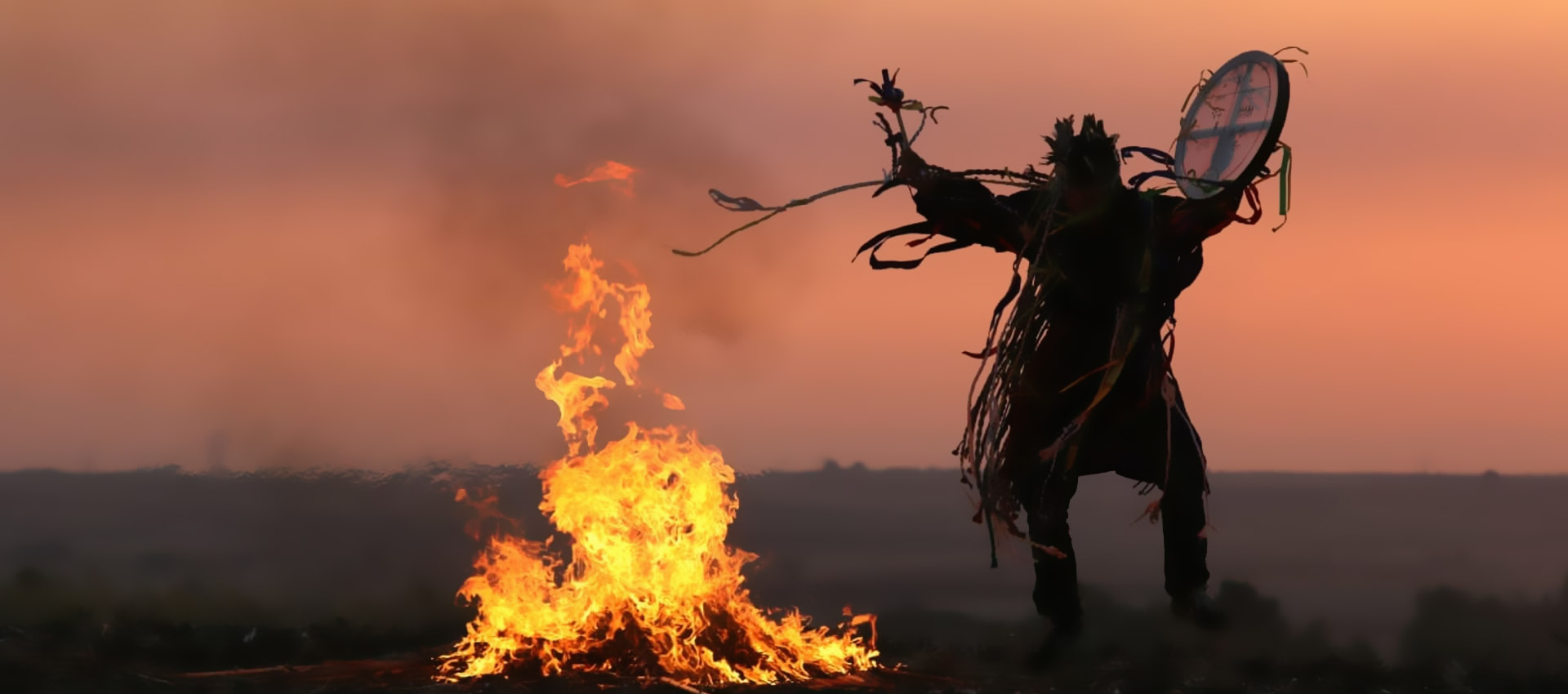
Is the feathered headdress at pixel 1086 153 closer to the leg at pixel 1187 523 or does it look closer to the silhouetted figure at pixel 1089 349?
the silhouetted figure at pixel 1089 349

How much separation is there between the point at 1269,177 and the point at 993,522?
3.68 metres

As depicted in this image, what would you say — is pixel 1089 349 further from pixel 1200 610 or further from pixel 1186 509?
pixel 1200 610

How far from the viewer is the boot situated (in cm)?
1523

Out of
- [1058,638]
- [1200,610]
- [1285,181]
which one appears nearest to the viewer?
[1285,181]

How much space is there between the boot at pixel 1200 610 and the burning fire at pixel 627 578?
10.4ft

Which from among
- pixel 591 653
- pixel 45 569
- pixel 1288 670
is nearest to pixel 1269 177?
pixel 1288 670

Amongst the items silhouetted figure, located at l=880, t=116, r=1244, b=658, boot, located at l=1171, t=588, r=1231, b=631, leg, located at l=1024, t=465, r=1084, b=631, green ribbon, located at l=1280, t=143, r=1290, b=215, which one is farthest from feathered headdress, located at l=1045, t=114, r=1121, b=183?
boot, located at l=1171, t=588, r=1231, b=631

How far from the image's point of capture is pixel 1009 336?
49.8ft

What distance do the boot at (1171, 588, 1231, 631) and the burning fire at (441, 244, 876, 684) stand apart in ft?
10.4

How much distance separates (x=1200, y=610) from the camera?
15227mm

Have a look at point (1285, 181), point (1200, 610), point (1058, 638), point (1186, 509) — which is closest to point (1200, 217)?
point (1285, 181)

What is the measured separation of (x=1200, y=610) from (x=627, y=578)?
5074mm

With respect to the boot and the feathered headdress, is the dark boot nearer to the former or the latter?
the boot

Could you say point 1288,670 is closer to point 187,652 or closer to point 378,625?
point 378,625
